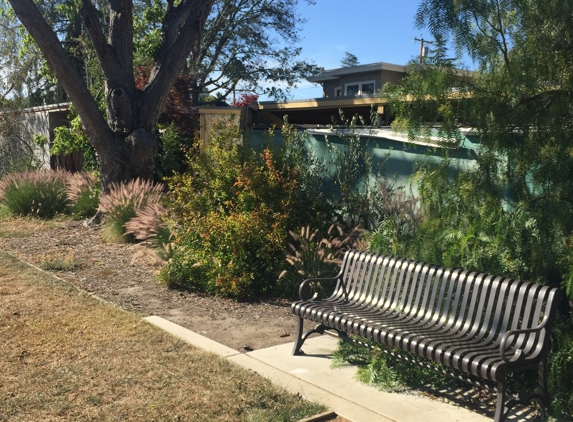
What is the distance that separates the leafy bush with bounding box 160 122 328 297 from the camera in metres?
9.05

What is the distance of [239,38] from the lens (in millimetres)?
32188

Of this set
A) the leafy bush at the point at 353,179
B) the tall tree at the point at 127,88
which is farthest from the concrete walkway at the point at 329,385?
the tall tree at the point at 127,88

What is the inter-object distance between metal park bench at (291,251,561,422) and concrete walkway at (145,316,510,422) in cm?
25

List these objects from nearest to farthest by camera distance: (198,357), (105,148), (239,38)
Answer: (198,357), (105,148), (239,38)

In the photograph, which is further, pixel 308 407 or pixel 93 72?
pixel 93 72

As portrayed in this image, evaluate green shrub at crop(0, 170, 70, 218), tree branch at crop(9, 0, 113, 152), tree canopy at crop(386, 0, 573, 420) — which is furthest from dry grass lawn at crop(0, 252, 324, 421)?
green shrub at crop(0, 170, 70, 218)

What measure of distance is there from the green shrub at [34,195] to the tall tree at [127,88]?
2307 millimetres

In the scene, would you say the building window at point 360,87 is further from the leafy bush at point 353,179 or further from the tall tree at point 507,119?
the tall tree at point 507,119

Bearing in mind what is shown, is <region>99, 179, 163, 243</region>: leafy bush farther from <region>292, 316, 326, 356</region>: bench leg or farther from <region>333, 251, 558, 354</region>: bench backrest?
<region>333, 251, 558, 354</region>: bench backrest

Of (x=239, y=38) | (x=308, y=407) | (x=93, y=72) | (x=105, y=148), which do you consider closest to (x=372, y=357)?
(x=308, y=407)

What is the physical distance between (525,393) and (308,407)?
1585mm

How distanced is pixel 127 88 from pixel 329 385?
430 inches

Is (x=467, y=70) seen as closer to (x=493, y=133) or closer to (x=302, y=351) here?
(x=493, y=133)

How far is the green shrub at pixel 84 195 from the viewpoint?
1616 centimetres
